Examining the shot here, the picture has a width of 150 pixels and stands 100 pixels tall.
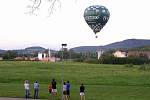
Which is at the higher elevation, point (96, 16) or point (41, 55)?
point (41, 55)

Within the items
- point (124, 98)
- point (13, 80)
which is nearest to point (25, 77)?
point (13, 80)

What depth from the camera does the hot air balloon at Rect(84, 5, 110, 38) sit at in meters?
39.5

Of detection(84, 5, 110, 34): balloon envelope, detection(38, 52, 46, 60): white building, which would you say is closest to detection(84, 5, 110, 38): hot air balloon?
detection(84, 5, 110, 34): balloon envelope

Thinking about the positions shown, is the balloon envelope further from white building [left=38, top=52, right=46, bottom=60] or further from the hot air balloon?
white building [left=38, top=52, right=46, bottom=60]

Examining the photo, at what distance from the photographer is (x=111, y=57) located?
405ft

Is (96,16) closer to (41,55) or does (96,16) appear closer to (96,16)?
(96,16)

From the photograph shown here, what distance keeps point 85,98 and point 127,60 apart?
89.5 metres

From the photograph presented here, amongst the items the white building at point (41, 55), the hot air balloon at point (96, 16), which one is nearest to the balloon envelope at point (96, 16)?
the hot air balloon at point (96, 16)

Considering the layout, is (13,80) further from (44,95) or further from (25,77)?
(44,95)

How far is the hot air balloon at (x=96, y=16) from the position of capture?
39531 mm

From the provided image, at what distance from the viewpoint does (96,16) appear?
3988 cm

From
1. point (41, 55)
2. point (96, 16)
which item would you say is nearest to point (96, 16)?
point (96, 16)

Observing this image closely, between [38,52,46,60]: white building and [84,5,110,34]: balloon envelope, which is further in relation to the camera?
[38,52,46,60]: white building

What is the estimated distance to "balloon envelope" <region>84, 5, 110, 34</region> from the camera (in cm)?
3953
